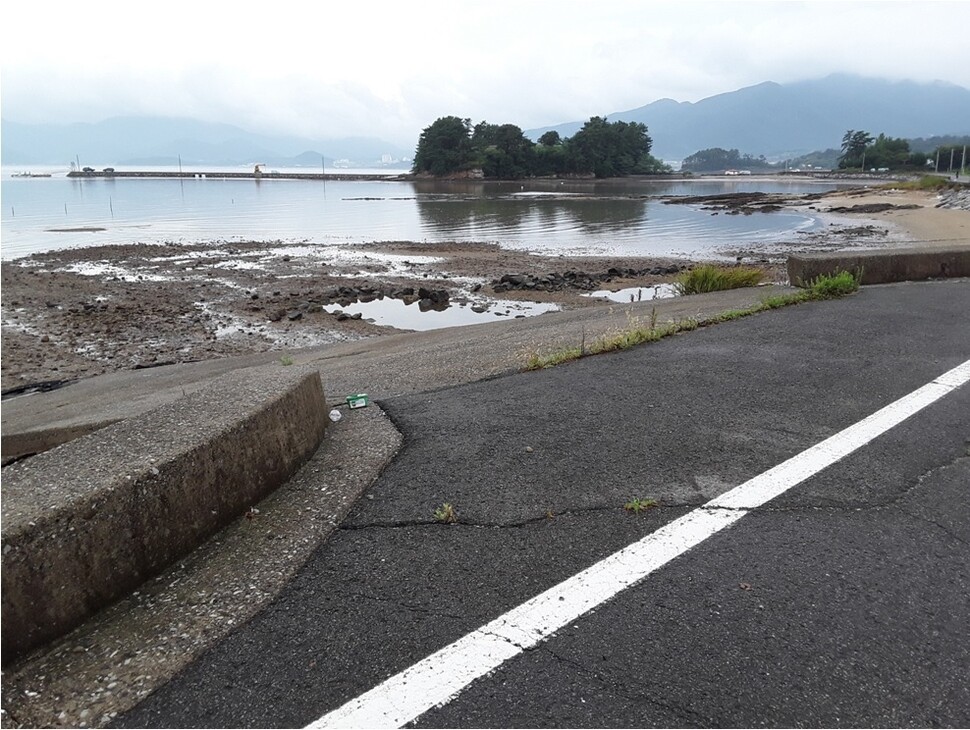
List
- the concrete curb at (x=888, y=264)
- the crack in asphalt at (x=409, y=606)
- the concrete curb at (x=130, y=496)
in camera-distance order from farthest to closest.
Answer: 1. the concrete curb at (x=888, y=264)
2. the crack in asphalt at (x=409, y=606)
3. the concrete curb at (x=130, y=496)

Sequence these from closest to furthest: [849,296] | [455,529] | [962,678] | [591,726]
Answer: [591,726], [962,678], [455,529], [849,296]

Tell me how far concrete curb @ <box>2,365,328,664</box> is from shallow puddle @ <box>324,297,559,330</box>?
10373mm

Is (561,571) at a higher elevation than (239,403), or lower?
lower

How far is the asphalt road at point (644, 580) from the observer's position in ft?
6.86

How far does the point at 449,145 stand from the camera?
4953 inches

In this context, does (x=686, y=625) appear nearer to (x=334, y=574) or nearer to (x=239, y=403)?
(x=334, y=574)

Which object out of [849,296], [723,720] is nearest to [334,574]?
[723,720]

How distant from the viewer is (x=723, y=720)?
2.00m

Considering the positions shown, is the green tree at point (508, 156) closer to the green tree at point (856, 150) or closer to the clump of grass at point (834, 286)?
the green tree at point (856, 150)

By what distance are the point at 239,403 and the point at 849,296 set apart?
25.1ft

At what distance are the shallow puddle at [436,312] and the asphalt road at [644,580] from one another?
31.6 feet

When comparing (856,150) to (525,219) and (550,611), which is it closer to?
(525,219)

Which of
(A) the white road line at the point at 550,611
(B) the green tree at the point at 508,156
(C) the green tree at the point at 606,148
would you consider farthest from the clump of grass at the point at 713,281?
(C) the green tree at the point at 606,148

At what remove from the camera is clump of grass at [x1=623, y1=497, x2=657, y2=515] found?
3.19m
